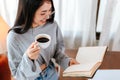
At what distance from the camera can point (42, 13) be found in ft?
3.63

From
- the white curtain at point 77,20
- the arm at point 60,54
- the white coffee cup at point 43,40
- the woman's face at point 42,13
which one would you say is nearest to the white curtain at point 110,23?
the white curtain at point 77,20

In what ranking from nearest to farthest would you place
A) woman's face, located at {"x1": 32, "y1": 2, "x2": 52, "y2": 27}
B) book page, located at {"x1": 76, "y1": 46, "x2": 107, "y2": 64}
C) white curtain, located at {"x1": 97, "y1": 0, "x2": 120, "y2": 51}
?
1. woman's face, located at {"x1": 32, "y1": 2, "x2": 52, "y2": 27}
2. book page, located at {"x1": 76, "y1": 46, "x2": 107, "y2": 64}
3. white curtain, located at {"x1": 97, "y1": 0, "x2": 120, "y2": 51}

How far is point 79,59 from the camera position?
129 centimetres

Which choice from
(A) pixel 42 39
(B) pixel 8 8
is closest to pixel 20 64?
(A) pixel 42 39

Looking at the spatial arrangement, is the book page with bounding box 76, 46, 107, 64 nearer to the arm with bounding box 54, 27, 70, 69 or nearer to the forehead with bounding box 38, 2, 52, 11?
the arm with bounding box 54, 27, 70, 69

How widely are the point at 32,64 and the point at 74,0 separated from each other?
0.72 meters

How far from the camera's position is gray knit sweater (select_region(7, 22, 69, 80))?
1.09 metres

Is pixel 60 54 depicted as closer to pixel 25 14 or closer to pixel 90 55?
pixel 90 55

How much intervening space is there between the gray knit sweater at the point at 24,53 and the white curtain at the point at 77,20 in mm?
440

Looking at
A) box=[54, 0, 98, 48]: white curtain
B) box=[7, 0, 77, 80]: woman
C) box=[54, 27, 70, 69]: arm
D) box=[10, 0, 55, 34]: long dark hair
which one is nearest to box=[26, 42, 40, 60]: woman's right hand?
box=[7, 0, 77, 80]: woman

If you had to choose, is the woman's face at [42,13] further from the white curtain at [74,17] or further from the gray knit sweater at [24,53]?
the white curtain at [74,17]

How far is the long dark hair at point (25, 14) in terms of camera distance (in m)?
1.06

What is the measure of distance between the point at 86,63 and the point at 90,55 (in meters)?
0.14

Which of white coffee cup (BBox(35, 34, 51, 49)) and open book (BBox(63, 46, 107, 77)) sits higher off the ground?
white coffee cup (BBox(35, 34, 51, 49))
